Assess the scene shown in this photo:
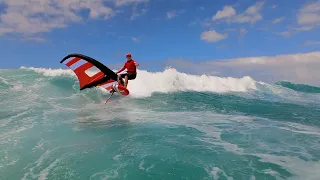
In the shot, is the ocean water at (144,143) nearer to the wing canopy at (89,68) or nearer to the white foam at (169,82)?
the wing canopy at (89,68)

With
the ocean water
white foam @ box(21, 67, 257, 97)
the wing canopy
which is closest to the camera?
the ocean water

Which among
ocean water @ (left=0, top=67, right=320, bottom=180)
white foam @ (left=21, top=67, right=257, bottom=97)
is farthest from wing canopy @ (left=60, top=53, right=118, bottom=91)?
white foam @ (left=21, top=67, right=257, bottom=97)

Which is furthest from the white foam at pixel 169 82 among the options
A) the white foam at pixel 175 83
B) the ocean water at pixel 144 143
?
the ocean water at pixel 144 143

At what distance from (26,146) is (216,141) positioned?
4.97 meters

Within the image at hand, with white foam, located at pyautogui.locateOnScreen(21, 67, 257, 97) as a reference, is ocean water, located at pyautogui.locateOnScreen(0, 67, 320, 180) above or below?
below

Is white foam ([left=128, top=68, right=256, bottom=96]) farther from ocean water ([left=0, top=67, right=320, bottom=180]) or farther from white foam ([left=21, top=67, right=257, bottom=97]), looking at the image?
ocean water ([left=0, top=67, right=320, bottom=180])

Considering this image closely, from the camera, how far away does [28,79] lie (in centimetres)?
1977

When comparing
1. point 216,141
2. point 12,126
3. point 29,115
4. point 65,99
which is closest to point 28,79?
point 65,99

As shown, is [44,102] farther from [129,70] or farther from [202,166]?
[202,166]

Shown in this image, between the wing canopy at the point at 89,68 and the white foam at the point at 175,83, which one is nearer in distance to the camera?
the wing canopy at the point at 89,68

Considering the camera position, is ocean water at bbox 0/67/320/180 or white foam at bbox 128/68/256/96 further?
white foam at bbox 128/68/256/96

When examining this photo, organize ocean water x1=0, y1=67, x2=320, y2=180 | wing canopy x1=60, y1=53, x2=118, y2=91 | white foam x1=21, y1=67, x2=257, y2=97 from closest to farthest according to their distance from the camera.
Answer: ocean water x1=0, y1=67, x2=320, y2=180 < wing canopy x1=60, y1=53, x2=118, y2=91 < white foam x1=21, y1=67, x2=257, y2=97

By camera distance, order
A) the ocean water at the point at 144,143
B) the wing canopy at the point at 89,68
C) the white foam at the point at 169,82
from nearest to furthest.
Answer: the ocean water at the point at 144,143
the wing canopy at the point at 89,68
the white foam at the point at 169,82

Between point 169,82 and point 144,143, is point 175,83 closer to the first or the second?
point 169,82
